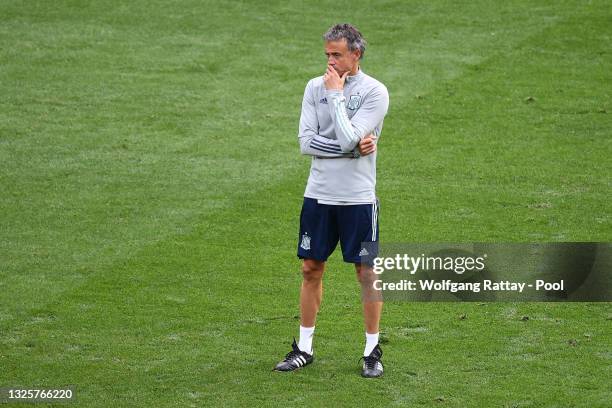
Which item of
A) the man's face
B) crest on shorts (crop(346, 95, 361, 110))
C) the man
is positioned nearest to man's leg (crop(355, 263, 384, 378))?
the man

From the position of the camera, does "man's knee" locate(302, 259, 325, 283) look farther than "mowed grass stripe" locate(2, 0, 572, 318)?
No

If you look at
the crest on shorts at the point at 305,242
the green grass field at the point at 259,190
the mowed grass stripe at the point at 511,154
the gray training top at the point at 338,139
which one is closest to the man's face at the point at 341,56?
the gray training top at the point at 338,139

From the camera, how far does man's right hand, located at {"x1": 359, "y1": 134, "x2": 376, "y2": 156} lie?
7.20 m

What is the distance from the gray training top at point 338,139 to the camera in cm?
727

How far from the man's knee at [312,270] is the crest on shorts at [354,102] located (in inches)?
40.7

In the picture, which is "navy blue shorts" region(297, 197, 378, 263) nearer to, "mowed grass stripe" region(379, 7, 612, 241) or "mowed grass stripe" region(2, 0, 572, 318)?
"mowed grass stripe" region(2, 0, 572, 318)

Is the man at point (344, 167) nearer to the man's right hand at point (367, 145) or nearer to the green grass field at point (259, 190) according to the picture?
the man's right hand at point (367, 145)

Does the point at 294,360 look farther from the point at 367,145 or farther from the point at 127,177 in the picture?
the point at 127,177

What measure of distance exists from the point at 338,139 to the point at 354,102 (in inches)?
11.5

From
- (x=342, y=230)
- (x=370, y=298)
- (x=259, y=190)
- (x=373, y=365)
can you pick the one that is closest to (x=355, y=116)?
(x=342, y=230)

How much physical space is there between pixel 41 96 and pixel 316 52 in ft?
12.3

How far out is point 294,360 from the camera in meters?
7.53

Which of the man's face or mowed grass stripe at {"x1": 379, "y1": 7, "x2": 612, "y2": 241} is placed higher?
the man's face

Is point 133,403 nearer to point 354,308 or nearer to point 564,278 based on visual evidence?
point 354,308
